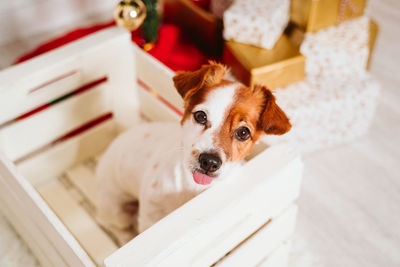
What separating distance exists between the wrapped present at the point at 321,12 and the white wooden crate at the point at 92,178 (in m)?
0.56

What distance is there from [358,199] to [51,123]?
1033 millimetres

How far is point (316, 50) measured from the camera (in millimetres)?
1451

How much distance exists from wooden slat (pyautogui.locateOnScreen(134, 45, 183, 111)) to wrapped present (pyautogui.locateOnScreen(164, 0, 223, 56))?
0.42 meters

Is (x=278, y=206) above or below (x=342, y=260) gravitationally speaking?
above

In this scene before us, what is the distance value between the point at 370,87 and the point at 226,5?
60 cm

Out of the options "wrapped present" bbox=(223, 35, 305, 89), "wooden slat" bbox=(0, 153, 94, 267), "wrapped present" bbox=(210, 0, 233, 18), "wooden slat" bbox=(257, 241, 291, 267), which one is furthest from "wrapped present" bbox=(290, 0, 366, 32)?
"wooden slat" bbox=(0, 153, 94, 267)

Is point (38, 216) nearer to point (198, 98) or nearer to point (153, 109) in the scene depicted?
point (198, 98)

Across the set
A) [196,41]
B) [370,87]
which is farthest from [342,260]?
[196,41]

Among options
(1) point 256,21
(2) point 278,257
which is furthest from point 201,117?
(1) point 256,21

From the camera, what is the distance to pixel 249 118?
33.5 inches

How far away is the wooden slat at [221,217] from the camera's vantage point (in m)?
0.75

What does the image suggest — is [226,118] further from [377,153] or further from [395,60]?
[395,60]

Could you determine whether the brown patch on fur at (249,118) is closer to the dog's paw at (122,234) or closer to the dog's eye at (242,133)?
the dog's eye at (242,133)

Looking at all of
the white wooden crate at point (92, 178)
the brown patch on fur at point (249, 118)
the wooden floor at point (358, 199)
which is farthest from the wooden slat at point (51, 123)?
the wooden floor at point (358, 199)
